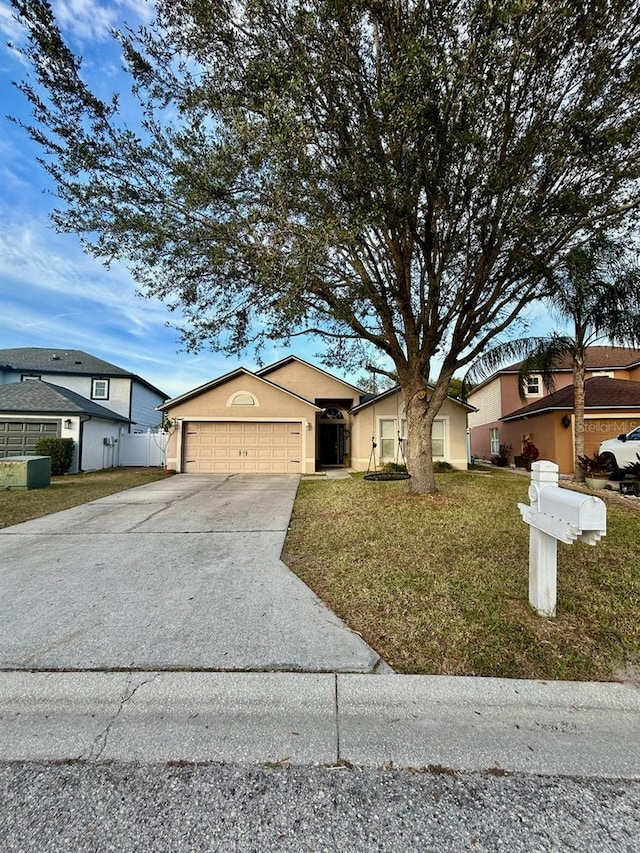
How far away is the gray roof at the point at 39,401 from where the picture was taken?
16797mm

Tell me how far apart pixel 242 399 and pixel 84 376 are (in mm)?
12639

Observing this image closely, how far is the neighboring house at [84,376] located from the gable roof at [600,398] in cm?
2028

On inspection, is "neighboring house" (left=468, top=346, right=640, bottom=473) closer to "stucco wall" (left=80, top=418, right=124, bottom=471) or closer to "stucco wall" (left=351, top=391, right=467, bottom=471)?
"stucco wall" (left=351, top=391, right=467, bottom=471)

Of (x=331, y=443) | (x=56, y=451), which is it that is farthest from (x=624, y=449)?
(x=56, y=451)

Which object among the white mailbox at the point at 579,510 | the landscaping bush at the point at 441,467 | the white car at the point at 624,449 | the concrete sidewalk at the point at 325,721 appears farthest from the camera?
the landscaping bush at the point at 441,467

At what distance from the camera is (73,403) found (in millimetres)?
17500

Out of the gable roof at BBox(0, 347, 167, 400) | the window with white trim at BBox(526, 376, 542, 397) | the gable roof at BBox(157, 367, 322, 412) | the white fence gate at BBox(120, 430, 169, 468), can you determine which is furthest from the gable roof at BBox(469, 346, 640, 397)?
the gable roof at BBox(0, 347, 167, 400)

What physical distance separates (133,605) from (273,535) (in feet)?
8.73

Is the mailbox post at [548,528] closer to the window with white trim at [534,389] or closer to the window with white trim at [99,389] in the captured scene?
the window with white trim at [534,389]

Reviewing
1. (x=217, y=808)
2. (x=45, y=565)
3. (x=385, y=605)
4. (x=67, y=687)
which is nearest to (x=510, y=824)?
(x=217, y=808)

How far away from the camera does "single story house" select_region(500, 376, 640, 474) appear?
595 inches

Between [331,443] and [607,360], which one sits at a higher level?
[607,360]

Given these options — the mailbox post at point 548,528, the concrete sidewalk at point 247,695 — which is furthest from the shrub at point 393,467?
the mailbox post at point 548,528

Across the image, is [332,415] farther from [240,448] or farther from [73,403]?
[73,403]
